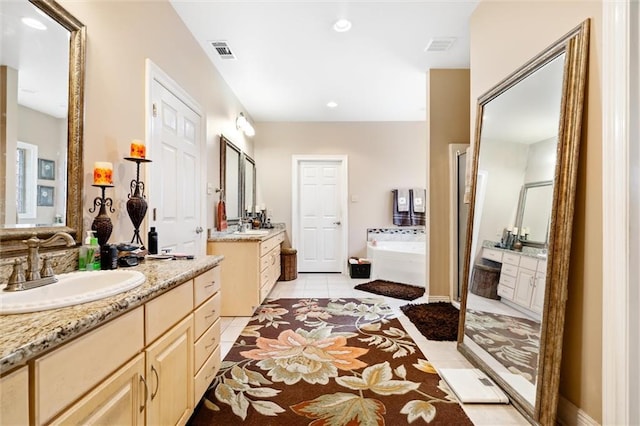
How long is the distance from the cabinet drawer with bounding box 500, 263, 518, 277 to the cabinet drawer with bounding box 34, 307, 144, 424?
74.5 inches

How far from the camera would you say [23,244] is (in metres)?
1.11

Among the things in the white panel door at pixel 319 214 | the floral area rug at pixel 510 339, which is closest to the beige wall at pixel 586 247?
the floral area rug at pixel 510 339

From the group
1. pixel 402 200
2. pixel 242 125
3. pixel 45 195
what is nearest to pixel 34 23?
pixel 45 195

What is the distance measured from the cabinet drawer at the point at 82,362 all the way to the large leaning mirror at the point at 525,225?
176cm

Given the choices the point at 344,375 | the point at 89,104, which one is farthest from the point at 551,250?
the point at 89,104

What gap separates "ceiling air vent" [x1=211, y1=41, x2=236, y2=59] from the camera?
2730mm

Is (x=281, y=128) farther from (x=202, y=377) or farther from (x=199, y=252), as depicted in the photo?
(x=202, y=377)

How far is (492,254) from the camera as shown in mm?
1940

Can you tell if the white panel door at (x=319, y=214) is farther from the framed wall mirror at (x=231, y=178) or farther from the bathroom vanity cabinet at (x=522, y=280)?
the bathroom vanity cabinet at (x=522, y=280)

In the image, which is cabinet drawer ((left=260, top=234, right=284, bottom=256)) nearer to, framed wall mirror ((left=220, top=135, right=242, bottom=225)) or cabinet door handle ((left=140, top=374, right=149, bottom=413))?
framed wall mirror ((left=220, top=135, right=242, bottom=225))

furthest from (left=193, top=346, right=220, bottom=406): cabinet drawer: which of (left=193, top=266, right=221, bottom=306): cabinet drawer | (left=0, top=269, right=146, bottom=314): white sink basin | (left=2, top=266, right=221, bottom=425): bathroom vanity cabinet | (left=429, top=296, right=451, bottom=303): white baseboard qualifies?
(left=429, top=296, right=451, bottom=303): white baseboard

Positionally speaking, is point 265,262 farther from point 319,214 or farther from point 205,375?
point 319,214

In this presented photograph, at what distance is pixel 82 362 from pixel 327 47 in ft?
9.54

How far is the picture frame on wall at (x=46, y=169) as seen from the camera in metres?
1.23
